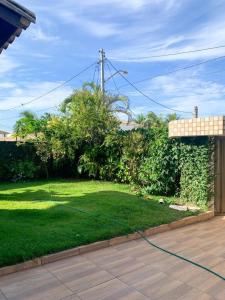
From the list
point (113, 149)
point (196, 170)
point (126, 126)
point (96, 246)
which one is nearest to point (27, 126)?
point (113, 149)

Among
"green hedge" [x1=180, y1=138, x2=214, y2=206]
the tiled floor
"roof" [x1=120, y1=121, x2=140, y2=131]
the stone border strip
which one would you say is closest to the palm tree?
"roof" [x1=120, y1=121, x2=140, y2=131]

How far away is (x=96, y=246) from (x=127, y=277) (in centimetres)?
112

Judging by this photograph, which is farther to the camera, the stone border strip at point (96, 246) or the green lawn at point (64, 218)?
the green lawn at point (64, 218)

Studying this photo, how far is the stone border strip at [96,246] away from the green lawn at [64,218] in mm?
90

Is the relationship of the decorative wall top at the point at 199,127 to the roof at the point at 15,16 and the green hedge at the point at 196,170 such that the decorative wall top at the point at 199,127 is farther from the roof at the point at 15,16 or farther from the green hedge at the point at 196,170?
the roof at the point at 15,16

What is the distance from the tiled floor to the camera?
3.34m

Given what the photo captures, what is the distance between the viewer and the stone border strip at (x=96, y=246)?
157 inches

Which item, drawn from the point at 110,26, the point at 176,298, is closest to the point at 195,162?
the point at 176,298

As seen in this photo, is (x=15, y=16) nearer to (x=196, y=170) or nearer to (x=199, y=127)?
(x=199, y=127)

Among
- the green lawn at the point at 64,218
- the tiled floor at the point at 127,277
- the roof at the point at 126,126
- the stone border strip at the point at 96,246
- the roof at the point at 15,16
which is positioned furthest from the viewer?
the roof at the point at 126,126

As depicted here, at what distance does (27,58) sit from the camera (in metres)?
13.1

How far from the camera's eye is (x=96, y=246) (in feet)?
15.7

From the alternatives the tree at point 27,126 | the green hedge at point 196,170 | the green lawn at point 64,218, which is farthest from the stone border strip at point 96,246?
the tree at point 27,126

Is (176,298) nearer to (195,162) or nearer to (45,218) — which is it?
(45,218)
